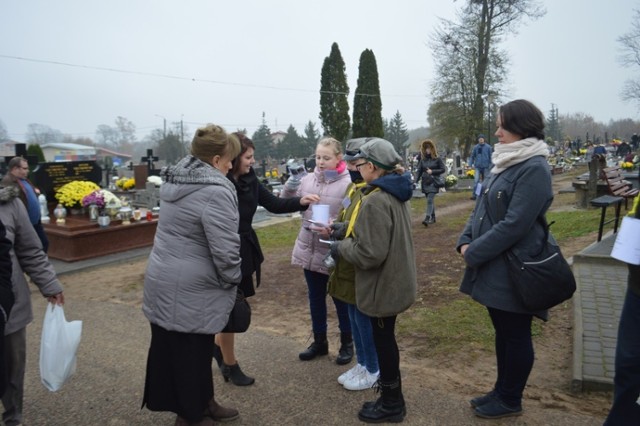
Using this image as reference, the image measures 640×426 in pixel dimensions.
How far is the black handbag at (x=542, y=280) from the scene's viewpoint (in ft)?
8.27

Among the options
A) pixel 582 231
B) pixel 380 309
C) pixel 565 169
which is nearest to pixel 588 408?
pixel 380 309

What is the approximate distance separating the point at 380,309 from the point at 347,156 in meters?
0.95

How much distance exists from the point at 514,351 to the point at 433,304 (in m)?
2.47

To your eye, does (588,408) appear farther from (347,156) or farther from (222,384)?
(222,384)

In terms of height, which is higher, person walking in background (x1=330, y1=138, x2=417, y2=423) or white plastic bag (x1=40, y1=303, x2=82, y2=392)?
person walking in background (x1=330, y1=138, x2=417, y2=423)

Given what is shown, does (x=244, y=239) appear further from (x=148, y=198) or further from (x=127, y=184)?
(x=127, y=184)

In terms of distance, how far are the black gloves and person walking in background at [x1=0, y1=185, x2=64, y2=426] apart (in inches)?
66.8

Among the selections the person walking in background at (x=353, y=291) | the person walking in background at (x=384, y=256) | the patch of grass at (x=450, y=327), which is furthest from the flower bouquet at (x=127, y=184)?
the person walking in background at (x=384, y=256)

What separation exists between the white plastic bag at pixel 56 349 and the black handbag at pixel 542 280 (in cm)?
256

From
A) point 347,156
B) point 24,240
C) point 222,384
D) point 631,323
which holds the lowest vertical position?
point 222,384

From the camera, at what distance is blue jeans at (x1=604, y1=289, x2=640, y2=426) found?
2.13 metres

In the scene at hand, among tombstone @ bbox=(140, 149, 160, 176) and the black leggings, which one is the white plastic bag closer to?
the black leggings

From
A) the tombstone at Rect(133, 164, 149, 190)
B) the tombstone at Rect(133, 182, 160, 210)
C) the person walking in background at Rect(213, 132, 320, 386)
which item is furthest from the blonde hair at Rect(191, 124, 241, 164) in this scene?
the tombstone at Rect(133, 164, 149, 190)

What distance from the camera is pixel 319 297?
379 centimetres
